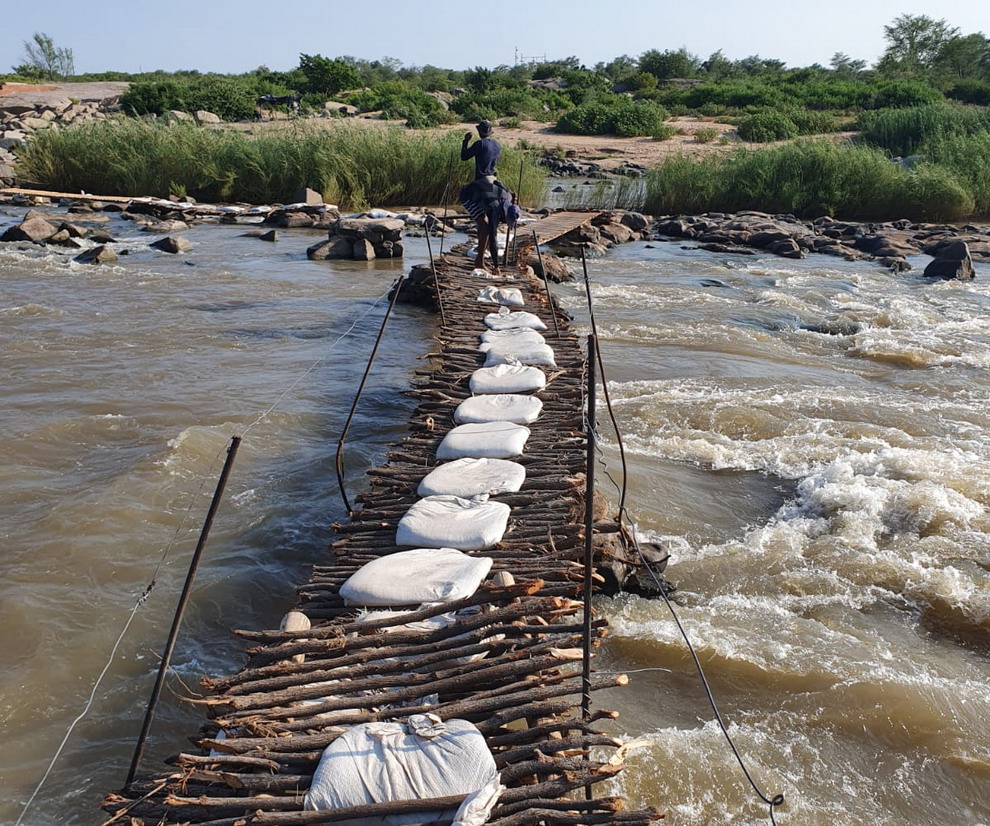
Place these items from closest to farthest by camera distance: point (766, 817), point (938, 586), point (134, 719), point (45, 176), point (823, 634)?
1. point (766, 817)
2. point (134, 719)
3. point (823, 634)
4. point (938, 586)
5. point (45, 176)

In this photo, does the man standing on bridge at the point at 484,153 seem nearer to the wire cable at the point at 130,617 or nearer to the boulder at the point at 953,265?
the wire cable at the point at 130,617

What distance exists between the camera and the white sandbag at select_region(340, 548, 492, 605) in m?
2.87

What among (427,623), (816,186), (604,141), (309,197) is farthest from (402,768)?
(604,141)

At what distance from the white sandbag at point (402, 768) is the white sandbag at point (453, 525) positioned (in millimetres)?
1009

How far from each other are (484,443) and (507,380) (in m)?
0.98

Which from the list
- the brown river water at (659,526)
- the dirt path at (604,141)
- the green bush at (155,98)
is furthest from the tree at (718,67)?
the brown river water at (659,526)

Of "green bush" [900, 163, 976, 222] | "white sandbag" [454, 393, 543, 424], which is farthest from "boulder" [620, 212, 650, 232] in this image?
"white sandbag" [454, 393, 543, 424]

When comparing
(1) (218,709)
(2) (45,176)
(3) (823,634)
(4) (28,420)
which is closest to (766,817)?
(3) (823,634)

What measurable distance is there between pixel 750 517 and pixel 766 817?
85.1 inches

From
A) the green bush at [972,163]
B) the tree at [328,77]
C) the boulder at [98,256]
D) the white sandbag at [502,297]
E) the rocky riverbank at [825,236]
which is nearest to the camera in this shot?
the white sandbag at [502,297]

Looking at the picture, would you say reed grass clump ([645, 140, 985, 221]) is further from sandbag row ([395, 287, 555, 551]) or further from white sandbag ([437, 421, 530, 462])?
white sandbag ([437, 421, 530, 462])

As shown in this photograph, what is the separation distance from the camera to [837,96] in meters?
29.3

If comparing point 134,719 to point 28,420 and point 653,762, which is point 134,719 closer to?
point 653,762

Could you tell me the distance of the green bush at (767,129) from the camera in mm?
24156
